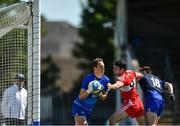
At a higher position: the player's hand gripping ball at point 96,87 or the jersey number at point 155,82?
the jersey number at point 155,82

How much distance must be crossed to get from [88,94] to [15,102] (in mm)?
2956

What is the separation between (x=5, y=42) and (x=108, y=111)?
1419 cm

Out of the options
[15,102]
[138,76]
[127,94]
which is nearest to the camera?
[127,94]

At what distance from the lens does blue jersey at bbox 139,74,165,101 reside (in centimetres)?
1638

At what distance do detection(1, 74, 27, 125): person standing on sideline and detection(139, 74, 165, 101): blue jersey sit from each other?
293 cm

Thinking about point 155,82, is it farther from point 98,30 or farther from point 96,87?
point 98,30

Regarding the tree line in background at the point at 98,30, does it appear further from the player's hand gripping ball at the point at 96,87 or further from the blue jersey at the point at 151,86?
the player's hand gripping ball at the point at 96,87

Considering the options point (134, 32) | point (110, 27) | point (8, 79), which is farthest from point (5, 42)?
point (110, 27)

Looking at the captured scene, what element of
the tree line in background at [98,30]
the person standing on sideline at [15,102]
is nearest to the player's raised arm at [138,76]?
the person standing on sideline at [15,102]

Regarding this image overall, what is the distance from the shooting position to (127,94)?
15578 mm

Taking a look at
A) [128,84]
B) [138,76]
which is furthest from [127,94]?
[138,76]

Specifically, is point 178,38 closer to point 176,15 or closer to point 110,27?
point 176,15

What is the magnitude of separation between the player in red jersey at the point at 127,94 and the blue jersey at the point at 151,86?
395 millimetres

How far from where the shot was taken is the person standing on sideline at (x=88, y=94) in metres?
14.7
